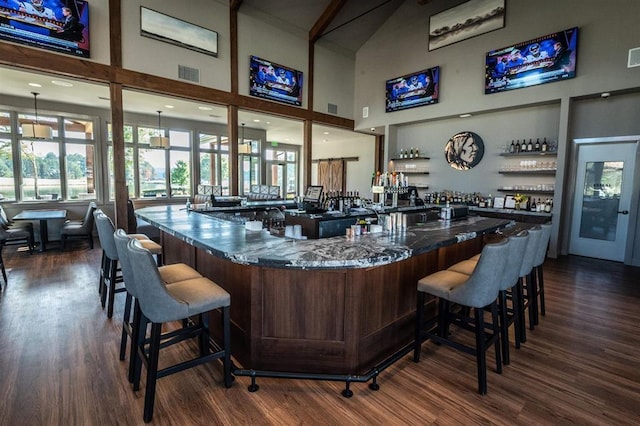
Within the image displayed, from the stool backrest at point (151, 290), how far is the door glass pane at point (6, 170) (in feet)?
25.3

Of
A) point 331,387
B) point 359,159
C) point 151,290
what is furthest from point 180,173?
point 331,387

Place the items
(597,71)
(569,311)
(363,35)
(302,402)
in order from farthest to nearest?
(363,35)
(597,71)
(569,311)
(302,402)

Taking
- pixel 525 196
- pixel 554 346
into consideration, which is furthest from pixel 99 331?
pixel 525 196

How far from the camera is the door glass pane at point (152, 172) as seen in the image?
892cm

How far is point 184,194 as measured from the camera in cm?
961

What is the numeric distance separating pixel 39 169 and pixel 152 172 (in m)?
2.43

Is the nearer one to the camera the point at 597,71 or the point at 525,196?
the point at 597,71

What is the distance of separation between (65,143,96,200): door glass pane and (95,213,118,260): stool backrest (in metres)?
6.12

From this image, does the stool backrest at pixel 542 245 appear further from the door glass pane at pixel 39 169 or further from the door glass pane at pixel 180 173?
the door glass pane at pixel 39 169

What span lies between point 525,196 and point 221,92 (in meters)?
6.38

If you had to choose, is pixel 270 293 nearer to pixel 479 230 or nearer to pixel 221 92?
pixel 479 230

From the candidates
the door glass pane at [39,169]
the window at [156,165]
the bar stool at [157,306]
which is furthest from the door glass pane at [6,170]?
the bar stool at [157,306]

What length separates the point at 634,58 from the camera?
4.83 meters

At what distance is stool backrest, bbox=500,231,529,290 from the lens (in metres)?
2.26
